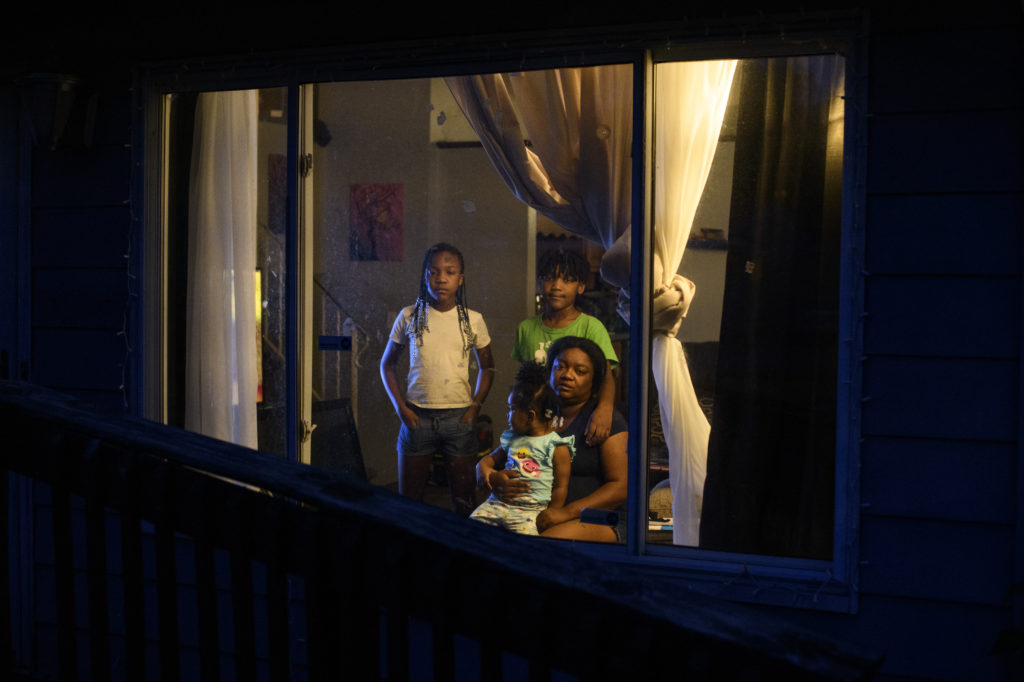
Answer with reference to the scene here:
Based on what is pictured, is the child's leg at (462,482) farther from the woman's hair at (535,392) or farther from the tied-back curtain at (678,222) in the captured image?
the tied-back curtain at (678,222)

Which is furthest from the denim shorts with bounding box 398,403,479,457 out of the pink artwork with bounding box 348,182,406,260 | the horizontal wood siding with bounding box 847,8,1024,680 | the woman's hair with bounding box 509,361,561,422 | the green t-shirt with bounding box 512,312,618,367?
the horizontal wood siding with bounding box 847,8,1024,680

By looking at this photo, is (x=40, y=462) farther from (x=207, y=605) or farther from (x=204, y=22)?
(x=204, y=22)

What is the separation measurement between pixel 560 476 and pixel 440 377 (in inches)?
22.7

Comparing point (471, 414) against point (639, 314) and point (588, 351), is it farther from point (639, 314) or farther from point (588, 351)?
point (639, 314)

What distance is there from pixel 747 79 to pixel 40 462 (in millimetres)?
2309

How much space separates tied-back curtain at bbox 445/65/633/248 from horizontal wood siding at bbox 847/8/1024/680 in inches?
31.5

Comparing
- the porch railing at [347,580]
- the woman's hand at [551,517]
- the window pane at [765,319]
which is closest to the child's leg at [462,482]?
the woman's hand at [551,517]

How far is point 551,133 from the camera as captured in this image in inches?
127

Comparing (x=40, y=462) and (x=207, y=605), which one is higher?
(x=40, y=462)

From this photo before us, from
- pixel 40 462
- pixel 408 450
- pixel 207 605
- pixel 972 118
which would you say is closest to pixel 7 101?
pixel 408 450

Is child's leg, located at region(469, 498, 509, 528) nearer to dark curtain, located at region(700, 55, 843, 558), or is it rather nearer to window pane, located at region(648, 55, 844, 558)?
window pane, located at region(648, 55, 844, 558)

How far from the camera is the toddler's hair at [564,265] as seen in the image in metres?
3.12

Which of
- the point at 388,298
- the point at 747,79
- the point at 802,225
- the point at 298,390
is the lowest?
the point at 298,390

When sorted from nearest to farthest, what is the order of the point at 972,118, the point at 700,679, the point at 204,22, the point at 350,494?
1. the point at 700,679
2. the point at 350,494
3. the point at 972,118
4. the point at 204,22
